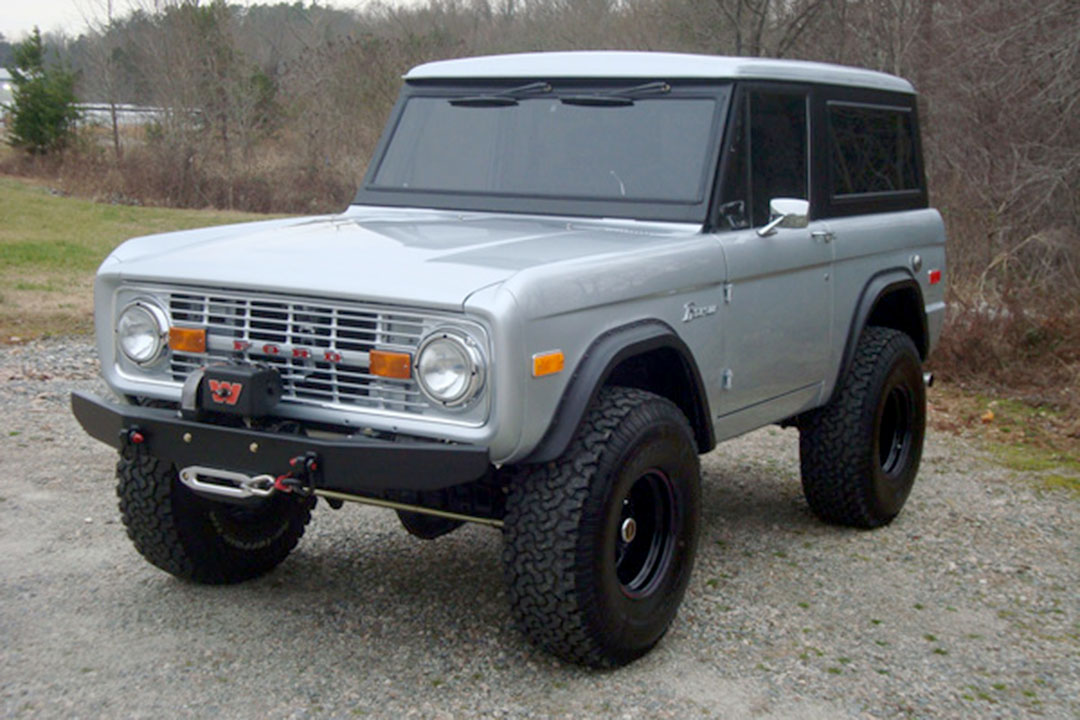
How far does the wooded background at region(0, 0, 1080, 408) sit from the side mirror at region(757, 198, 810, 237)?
4.59 meters

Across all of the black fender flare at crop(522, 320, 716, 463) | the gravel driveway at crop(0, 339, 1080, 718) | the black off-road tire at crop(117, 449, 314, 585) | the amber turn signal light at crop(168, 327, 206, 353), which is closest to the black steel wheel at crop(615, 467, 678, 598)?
the gravel driveway at crop(0, 339, 1080, 718)

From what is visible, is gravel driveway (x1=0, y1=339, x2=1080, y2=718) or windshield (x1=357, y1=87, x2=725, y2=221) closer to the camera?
gravel driveway (x1=0, y1=339, x2=1080, y2=718)

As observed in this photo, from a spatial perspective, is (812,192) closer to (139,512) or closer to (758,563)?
(758,563)

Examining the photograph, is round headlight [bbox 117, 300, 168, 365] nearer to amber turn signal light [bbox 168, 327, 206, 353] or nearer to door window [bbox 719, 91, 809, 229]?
amber turn signal light [bbox 168, 327, 206, 353]

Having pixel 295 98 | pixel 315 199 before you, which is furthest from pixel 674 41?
pixel 295 98

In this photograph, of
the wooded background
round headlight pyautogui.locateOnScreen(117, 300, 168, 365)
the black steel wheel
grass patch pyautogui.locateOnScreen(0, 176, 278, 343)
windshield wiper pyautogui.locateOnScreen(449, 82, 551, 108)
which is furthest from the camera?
grass patch pyautogui.locateOnScreen(0, 176, 278, 343)

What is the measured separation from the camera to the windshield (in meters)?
4.85

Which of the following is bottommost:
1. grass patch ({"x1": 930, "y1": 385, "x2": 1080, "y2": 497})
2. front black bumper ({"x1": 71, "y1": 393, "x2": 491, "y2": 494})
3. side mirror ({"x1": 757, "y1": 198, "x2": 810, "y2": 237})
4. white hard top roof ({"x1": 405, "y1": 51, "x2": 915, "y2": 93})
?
grass patch ({"x1": 930, "y1": 385, "x2": 1080, "y2": 497})

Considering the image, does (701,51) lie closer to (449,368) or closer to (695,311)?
(695,311)

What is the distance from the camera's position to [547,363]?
3705 mm

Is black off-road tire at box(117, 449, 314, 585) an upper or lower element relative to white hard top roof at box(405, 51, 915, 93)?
lower

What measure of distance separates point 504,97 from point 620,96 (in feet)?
1.76

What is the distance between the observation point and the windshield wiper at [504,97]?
5.17 m

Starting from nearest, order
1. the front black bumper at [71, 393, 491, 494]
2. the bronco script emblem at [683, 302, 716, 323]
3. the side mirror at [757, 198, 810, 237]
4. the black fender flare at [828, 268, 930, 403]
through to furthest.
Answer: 1. the front black bumper at [71, 393, 491, 494]
2. the bronco script emblem at [683, 302, 716, 323]
3. the side mirror at [757, 198, 810, 237]
4. the black fender flare at [828, 268, 930, 403]
